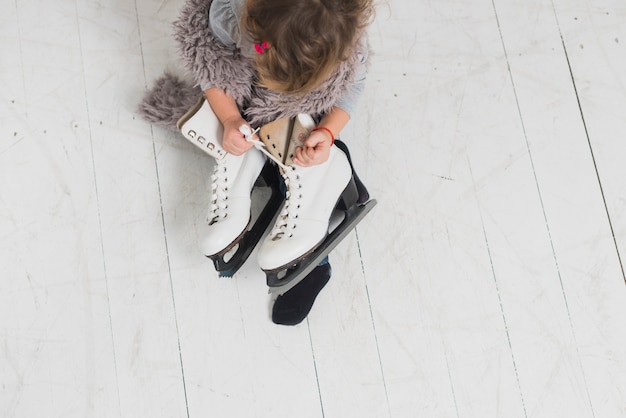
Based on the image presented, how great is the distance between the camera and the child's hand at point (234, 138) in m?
0.88

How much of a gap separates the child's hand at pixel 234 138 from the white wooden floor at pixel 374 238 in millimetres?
129

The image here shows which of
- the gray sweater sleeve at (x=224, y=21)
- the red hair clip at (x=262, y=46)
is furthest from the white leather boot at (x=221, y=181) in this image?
the red hair clip at (x=262, y=46)

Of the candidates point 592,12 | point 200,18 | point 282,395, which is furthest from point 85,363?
point 592,12

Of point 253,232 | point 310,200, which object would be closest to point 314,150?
point 310,200

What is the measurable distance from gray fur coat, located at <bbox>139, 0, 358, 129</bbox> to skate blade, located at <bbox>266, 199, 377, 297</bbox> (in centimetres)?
16

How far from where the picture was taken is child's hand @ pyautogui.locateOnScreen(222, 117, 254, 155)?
0.88 m

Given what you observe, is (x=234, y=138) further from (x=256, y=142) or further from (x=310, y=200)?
(x=310, y=200)

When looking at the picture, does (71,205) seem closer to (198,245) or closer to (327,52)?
(198,245)

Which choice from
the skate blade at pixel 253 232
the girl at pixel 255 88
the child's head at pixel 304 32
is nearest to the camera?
the child's head at pixel 304 32

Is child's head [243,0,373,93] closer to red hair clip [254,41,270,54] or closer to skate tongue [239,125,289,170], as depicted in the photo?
red hair clip [254,41,270,54]

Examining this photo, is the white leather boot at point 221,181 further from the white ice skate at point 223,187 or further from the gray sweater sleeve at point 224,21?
the gray sweater sleeve at point 224,21

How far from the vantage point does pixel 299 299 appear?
3.13ft

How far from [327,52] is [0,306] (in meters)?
0.67

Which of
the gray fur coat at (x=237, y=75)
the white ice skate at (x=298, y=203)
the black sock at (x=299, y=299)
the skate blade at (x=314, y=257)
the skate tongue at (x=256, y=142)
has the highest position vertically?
the gray fur coat at (x=237, y=75)
